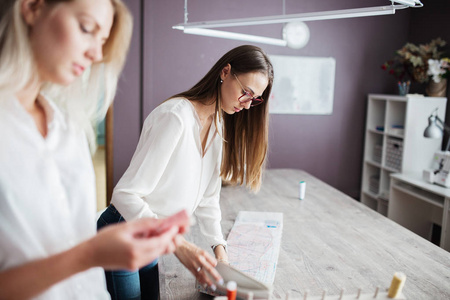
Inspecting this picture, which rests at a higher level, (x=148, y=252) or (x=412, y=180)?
(x=148, y=252)

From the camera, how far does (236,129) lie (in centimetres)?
185

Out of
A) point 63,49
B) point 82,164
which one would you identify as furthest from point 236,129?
point 63,49

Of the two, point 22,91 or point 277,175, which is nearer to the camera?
point 22,91

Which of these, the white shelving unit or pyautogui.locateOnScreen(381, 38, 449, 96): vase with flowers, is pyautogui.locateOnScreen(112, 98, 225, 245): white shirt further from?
pyautogui.locateOnScreen(381, 38, 449, 96): vase with flowers

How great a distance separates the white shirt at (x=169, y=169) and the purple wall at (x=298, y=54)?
2819 mm

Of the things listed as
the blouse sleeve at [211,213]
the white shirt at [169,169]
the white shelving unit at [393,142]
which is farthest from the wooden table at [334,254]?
the white shelving unit at [393,142]

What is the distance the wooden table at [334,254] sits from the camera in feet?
4.92

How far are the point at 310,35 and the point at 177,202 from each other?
145 inches

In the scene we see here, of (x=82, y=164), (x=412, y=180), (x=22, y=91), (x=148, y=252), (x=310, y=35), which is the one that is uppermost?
(x=310, y=35)

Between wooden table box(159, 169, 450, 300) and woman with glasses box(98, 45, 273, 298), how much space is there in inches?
10.0

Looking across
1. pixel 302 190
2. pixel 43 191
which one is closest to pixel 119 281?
pixel 43 191

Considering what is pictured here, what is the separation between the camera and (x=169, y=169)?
144 centimetres

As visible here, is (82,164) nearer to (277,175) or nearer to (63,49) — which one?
(63,49)

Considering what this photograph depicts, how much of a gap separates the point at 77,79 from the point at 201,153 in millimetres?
723
